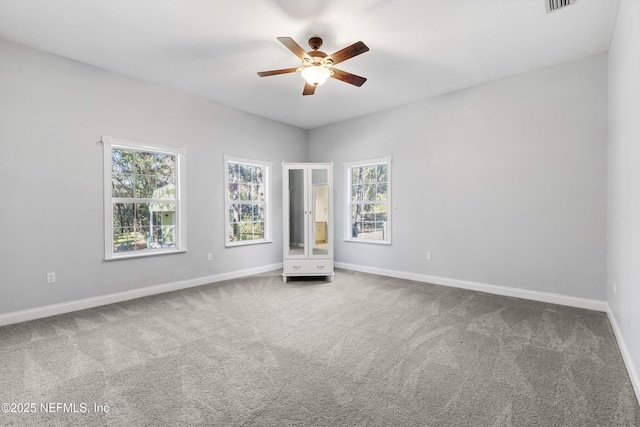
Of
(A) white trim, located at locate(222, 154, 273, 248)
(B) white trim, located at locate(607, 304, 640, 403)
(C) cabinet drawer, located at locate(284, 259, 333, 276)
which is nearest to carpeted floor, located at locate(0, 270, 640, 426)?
(B) white trim, located at locate(607, 304, 640, 403)

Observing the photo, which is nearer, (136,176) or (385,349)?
(385,349)

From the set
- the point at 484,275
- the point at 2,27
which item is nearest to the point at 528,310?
the point at 484,275

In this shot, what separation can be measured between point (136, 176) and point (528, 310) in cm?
525

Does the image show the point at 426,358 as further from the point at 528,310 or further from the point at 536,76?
the point at 536,76

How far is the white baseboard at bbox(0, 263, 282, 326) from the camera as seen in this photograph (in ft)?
10.6

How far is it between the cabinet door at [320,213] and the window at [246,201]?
3.67ft

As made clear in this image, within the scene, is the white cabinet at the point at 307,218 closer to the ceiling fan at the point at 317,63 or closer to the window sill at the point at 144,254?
the window sill at the point at 144,254

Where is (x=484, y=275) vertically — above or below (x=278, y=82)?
below

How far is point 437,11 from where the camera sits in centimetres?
268

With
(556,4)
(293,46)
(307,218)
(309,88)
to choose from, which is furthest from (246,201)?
(556,4)

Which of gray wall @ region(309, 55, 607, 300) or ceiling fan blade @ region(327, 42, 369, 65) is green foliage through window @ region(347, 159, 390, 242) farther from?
ceiling fan blade @ region(327, 42, 369, 65)

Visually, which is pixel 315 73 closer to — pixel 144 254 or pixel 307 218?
pixel 307 218

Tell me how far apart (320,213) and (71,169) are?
338cm

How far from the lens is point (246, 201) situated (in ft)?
18.1
